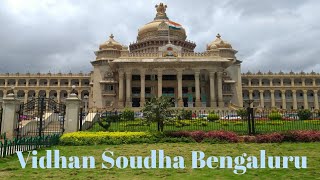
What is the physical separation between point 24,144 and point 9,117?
6.09 meters

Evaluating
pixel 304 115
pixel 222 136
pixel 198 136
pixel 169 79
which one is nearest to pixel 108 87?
pixel 169 79

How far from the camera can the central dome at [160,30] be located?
193ft

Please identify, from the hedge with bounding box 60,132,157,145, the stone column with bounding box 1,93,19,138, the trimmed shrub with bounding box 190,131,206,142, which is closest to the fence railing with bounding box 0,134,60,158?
the hedge with bounding box 60,132,157,145

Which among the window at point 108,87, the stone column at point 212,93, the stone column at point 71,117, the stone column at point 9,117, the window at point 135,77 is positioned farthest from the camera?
the window at point 108,87

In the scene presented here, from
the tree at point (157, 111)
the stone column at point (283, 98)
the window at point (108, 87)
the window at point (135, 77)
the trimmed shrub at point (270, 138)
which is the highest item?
the window at point (135, 77)

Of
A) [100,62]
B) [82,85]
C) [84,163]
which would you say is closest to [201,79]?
[100,62]

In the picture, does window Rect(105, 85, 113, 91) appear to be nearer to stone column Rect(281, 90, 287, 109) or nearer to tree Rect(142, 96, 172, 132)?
tree Rect(142, 96, 172, 132)

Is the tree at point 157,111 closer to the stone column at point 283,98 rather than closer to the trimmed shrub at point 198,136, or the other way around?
the trimmed shrub at point 198,136

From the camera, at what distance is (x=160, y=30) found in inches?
2317

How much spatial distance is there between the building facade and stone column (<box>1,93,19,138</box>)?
1332cm

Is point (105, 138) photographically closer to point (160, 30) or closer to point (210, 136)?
point (210, 136)

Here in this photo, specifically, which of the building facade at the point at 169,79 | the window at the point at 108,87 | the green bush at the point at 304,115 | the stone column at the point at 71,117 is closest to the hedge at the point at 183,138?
the stone column at the point at 71,117

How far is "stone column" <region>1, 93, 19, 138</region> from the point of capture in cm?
1861

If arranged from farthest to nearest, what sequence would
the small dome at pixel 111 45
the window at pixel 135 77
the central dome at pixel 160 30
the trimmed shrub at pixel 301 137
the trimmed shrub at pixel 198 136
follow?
1. the central dome at pixel 160 30
2. the small dome at pixel 111 45
3. the window at pixel 135 77
4. the trimmed shrub at pixel 198 136
5. the trimmed shrub at pixel 301 137
